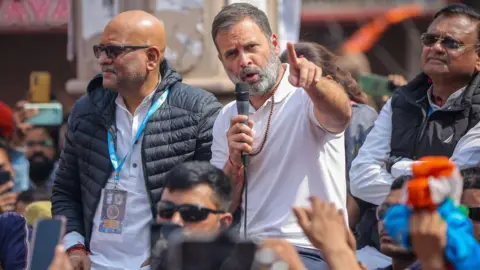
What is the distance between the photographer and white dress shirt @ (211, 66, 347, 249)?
16.6 ft

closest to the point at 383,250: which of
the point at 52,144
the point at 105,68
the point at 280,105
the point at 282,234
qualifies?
the point at 282,234

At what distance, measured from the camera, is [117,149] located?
5832 mm

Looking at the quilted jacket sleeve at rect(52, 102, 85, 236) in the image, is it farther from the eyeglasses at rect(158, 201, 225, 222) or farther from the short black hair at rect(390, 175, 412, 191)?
the short black hair at rect(390, 175, 412, 191)

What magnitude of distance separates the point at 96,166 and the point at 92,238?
361mm

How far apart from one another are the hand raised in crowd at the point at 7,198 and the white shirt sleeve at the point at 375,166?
2.16 m

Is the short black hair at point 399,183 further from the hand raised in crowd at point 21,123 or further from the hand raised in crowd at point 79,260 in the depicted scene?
the hand raised in crowd at point 21,123

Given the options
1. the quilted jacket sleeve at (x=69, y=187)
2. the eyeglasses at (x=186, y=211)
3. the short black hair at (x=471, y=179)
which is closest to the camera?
the eyeglasses at (x=186, y=211)

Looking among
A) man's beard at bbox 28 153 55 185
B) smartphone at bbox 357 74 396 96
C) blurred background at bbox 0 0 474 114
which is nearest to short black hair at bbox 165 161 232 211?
blurred background at bbox 0 0 474 114

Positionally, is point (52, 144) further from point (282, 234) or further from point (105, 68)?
point (282, 234)

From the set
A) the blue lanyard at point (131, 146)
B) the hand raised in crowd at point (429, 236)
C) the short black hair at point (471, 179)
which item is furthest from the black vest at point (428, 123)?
the hand raised in crowd at point (429, 236)

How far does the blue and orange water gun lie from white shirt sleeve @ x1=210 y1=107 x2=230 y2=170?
64.9 inches

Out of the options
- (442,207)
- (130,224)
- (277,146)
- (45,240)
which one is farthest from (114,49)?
(442,207)

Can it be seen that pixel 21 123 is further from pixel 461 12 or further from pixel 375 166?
pixel 461 12

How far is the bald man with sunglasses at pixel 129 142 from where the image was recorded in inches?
225
